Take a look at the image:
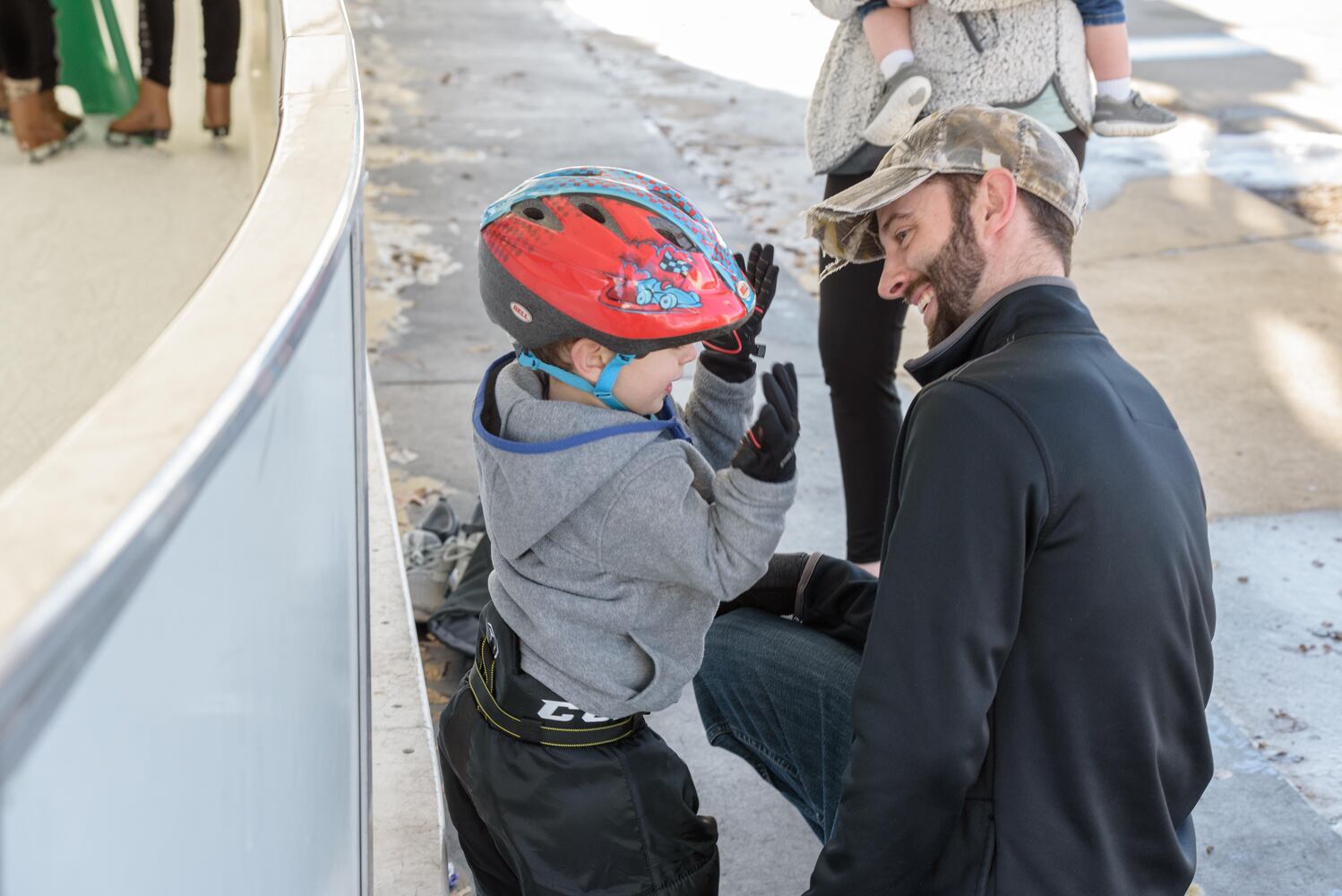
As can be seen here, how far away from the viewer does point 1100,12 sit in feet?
11.1

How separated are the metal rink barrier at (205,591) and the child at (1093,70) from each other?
1771 millimetres

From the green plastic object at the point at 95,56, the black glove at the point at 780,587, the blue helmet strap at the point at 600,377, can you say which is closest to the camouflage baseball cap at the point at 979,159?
the blue helmet strap at the point at 600,377

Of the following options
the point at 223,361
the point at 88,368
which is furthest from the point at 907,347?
the point at 223,361

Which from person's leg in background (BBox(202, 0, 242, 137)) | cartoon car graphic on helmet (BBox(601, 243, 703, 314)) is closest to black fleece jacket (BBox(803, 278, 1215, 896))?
cartoon car graphic on helmet (BBox(601, 243, 703, 314))

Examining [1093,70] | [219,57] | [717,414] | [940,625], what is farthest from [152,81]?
[940,625]

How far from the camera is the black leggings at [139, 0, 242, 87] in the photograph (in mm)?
6188

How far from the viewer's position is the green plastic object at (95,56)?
22.6 ft

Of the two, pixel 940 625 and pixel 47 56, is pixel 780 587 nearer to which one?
pixel 940 625

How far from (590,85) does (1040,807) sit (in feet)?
29.4

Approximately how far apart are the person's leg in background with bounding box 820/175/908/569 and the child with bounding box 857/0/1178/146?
0.83 ft

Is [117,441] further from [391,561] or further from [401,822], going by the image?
[391,561]

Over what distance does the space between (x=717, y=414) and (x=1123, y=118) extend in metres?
1.64

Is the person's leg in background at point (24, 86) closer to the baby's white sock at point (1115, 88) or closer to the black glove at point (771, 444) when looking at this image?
the baby's white sock at point (1115, 88)

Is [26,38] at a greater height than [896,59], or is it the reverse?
[896,59]
